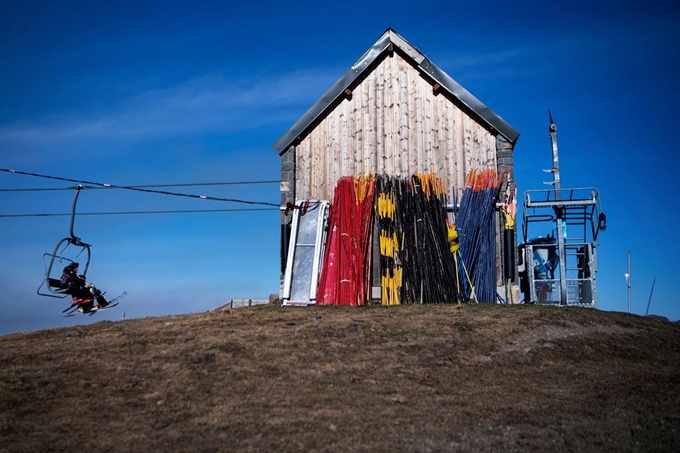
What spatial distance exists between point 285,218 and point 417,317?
218 inches

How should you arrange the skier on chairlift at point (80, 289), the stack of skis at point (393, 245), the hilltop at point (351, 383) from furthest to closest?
the stack of skis at point (393, 245) → the skier on chairlift at point (80, 289) → the hilltop at point (351, 383)

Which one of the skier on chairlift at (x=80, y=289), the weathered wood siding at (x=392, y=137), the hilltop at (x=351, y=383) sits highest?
the weathered wood siding at (x=392, y=137)

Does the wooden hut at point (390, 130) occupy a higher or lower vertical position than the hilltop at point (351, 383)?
higher

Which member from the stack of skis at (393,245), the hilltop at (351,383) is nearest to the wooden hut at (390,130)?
the stack of skis at (393,245)

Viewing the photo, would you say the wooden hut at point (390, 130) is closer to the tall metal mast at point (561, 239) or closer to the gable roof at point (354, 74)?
the gable roof at point (354, 74)

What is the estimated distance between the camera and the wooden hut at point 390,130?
1828 cm

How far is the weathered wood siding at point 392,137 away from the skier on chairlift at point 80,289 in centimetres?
584

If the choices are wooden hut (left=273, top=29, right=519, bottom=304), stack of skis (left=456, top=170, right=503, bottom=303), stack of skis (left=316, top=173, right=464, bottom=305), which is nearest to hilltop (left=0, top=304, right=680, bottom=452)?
stack of skis (left=316, top=173, right=464, bottom=305)

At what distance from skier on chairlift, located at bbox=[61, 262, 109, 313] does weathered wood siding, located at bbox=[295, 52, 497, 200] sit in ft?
19.2

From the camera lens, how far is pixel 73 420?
A: 8.88m

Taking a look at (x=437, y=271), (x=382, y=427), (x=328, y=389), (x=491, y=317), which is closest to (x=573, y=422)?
(x=382, y=427)

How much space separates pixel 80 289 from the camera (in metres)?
15.9

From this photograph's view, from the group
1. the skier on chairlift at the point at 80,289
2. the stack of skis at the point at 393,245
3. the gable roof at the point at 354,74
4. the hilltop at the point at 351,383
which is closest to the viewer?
the hilltop at the point at 351,383

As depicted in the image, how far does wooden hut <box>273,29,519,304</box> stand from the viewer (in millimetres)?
18281
